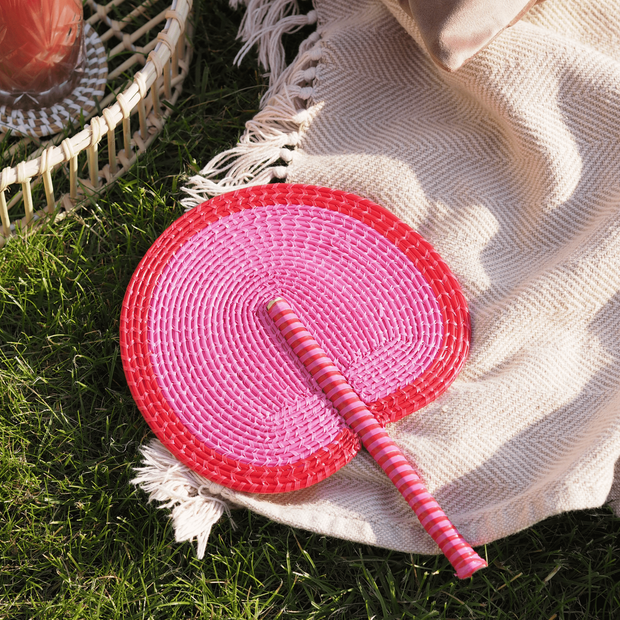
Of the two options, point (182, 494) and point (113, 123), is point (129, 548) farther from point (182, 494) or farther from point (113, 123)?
point (113, 123)

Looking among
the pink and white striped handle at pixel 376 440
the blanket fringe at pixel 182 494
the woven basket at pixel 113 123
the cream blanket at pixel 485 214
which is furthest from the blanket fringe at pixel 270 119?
the blanket fringe at pixel 182 494

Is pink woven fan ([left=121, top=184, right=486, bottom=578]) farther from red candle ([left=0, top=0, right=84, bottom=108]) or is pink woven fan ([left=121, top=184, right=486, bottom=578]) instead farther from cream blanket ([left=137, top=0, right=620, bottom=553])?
red candle ([left=0, top=0, right=84, bottom=108])

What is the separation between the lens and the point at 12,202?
1.09 m

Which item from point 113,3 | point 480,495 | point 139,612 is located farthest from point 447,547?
point 113,3

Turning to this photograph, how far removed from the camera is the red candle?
3.37 ft

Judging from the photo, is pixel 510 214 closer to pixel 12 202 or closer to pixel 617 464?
pixel 617 464

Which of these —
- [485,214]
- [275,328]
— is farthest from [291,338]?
[485,214]

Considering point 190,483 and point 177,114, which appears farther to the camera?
point 177,114

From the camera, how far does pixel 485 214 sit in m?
1.03

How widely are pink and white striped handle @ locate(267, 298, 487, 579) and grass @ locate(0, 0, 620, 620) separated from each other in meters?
0.08

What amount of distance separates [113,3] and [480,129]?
2.11 feet

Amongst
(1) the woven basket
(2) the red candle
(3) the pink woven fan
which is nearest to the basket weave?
(3) the pink woven fan

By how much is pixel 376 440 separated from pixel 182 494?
24 centimetres

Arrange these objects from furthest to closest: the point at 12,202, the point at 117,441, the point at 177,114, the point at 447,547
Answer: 1. the point at 177,114
2. the point at 12,202
3. the point at 117,441
4. the point at 447,547
